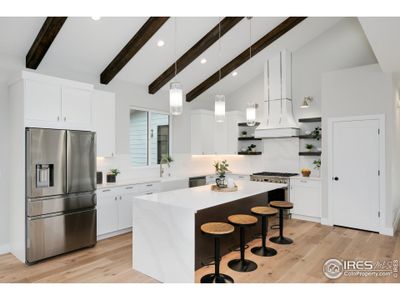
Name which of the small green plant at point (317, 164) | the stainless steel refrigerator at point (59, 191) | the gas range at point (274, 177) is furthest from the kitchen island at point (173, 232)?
the small green plant at point (317, 164)

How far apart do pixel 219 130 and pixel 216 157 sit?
0.86m

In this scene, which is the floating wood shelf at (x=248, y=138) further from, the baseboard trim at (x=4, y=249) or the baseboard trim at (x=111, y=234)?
the baseboard trim at (x=4, y=249)

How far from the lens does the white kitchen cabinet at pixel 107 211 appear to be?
14.8 feet

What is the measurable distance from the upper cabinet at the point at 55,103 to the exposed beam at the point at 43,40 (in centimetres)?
48

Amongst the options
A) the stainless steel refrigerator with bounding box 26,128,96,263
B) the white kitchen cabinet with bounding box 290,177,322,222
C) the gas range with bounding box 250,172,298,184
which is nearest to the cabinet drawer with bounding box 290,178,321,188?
the white kitchen cabinet with bounding box 290,177,322,222

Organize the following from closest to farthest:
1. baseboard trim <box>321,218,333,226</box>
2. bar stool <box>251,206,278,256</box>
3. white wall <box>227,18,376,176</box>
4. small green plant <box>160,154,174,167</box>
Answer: bar stool <box>251,206,278,256</box> → baseboard trim <box>321,218,333,226</box> → white wall <box>227,18,376,176</box> → small green plant <box>160,154,174,167</box>

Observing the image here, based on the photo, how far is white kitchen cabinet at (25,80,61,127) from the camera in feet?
12.0

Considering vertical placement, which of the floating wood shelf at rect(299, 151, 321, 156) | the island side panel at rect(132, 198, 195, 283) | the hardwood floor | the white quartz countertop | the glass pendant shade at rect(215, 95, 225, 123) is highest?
the glass pendant shade at rect(215, 95, 225, 123)

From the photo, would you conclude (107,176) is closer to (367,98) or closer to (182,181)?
(182,181)

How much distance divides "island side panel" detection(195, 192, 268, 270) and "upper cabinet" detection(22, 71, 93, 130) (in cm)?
229

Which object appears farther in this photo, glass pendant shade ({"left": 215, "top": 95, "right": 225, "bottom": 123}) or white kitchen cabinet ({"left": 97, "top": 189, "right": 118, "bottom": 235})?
white kitchen cabinet ({"left": 97, "top": 189, "right": 118, "bottom": 235})

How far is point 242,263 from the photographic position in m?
3.51

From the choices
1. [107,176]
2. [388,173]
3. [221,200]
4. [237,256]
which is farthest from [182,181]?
[388,173]

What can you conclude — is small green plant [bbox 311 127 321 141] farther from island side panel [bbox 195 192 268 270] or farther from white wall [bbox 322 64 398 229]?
island side panel [bbox 195 192 268 270]
